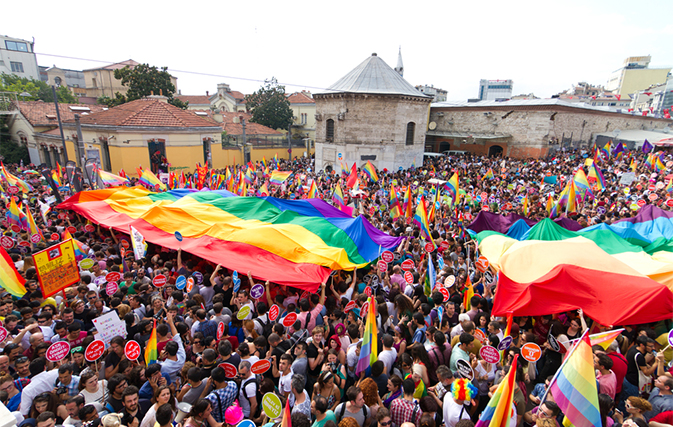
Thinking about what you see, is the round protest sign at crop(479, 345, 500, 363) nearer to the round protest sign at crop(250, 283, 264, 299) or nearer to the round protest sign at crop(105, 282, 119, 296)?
the round protest sign at crop(250, 283, 264, 299)

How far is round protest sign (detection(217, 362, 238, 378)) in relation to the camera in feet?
13.1

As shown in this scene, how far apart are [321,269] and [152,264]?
452 cm

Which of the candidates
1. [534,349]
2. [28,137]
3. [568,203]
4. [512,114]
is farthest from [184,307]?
[28,137]

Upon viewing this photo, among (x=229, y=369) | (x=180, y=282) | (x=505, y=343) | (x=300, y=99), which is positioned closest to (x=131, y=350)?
(x=229, y=369)

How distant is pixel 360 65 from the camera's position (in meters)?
28.9

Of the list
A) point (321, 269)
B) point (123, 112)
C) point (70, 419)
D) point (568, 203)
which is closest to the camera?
point (70, 419)

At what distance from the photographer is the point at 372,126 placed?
2606 centimetres

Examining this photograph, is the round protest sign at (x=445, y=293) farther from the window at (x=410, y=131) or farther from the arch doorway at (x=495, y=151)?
the arch doorway at (x=495, y=151)

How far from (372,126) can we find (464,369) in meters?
23.6

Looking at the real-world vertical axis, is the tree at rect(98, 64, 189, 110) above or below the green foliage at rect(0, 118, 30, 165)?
above

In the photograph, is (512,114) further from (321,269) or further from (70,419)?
(70,419)

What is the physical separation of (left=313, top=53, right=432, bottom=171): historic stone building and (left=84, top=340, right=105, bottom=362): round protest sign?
2307 cm

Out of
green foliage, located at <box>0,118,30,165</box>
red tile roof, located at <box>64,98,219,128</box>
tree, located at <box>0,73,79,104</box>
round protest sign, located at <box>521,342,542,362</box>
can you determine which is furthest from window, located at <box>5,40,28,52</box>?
round protest sign, located at <box>521,342,542,362</box>

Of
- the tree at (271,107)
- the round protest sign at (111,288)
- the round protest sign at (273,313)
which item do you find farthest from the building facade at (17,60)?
the round protest sign at (273,313)
